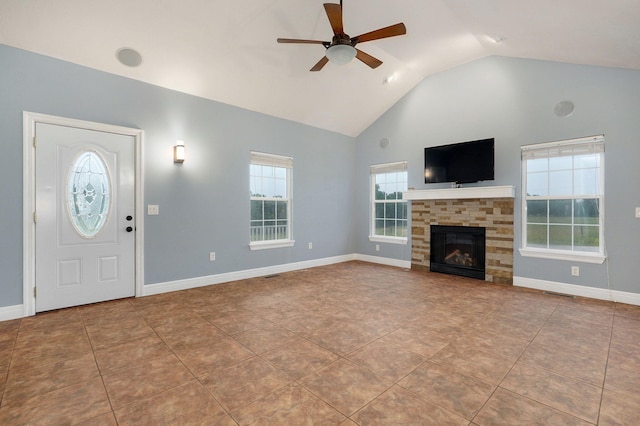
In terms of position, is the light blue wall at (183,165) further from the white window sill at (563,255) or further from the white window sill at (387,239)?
the white window sill at (563,255)

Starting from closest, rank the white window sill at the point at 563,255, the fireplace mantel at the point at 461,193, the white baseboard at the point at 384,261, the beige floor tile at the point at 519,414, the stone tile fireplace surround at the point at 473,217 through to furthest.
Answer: the beige floor tile at the point at 519,414, the white window sill at the point at 563,255, the fireplace mantel at the point at 461,193, the stone tile fireplace surround at the point at 473,217, the white baseboard at the point at 384,261

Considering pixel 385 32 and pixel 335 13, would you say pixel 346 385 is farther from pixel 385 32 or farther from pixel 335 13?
pixel 385 32

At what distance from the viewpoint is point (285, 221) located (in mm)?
5660

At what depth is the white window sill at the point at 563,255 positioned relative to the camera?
396 centimetres

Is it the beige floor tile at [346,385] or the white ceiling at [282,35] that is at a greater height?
the white ceiling at [282,35]

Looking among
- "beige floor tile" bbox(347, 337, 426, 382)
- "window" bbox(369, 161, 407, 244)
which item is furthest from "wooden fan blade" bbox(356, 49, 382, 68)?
"beige floor tile" bbox(347, 337, 426, 382)

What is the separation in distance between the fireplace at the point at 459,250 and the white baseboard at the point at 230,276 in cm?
202

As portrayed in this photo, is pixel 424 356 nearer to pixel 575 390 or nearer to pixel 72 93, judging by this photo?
pixel 575 390

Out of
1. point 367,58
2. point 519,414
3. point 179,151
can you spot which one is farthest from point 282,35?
point 519,414

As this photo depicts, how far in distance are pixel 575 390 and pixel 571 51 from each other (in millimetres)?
3911

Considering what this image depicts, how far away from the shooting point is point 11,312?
125 inches

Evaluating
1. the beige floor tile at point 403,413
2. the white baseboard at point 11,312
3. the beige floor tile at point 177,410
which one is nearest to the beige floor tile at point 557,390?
the beige floor tile at point 403,413

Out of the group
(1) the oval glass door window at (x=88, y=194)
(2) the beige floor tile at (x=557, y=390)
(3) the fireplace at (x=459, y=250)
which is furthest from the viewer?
(3) the fireplace at (x=459, y=250)

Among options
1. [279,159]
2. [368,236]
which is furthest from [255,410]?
[368,236]
